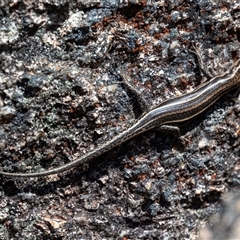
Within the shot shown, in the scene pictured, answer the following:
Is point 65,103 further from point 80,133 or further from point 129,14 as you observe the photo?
point 129,14

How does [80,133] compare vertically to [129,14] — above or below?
below

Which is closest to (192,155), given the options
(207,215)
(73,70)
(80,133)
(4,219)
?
(207,215)

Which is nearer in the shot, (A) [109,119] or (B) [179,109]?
(A) [109,119]

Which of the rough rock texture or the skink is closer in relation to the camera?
the rough rock texture

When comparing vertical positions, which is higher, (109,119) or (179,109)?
(109,119)
